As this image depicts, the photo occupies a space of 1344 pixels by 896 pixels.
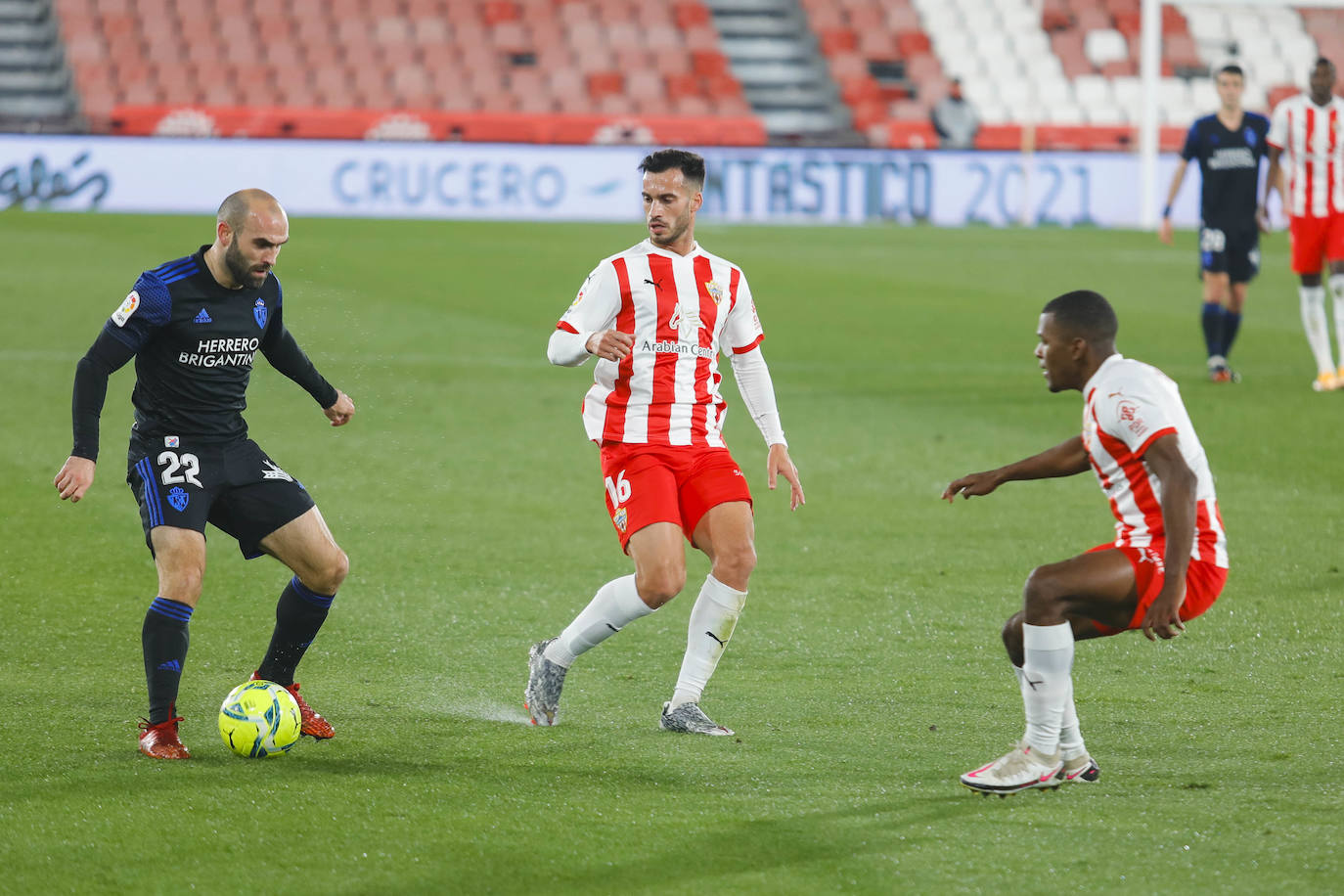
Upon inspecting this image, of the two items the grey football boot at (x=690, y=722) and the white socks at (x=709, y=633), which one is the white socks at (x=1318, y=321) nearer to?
the white socks at (x=709, y=633)

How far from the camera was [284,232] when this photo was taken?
4980mm

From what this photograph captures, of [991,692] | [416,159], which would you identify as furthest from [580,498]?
[416,159]

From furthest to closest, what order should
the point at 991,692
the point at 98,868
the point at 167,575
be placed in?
the point at 991,692 → the point at 167,575 → the point at 98,868

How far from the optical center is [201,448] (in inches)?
196

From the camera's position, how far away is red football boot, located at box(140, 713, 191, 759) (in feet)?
15.5

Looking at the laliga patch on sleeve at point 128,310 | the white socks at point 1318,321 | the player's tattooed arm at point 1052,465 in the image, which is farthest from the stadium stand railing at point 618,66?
the player's tattooed arm at point 1052,465

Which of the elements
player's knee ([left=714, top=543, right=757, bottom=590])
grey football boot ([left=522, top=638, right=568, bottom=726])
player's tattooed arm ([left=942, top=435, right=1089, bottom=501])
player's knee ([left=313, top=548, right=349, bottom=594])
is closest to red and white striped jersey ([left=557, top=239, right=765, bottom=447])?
player's knee ([left=714, top=543, right=757, bottom=590])

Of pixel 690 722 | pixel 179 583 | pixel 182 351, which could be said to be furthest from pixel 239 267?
pixel 690 722

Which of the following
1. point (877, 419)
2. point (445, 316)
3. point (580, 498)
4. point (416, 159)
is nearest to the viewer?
point (580, 498)

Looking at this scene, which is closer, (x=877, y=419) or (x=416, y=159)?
(x=877, y=419)

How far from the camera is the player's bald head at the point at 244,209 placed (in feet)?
15.9

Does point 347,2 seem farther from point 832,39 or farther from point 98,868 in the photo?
point 98,868

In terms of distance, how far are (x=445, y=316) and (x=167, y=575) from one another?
11.3 m

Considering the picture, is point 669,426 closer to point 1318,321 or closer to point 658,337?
point 658,337
